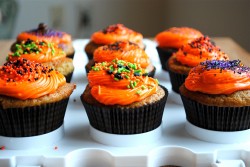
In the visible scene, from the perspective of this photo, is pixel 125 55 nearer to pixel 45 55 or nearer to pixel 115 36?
pixel 45 55

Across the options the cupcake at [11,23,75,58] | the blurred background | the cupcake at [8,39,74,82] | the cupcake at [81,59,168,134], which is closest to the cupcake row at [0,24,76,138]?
the cupcake at [81,59,168,134]

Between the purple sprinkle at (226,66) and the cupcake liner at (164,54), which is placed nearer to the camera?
the purple sprinkle at (226,66)

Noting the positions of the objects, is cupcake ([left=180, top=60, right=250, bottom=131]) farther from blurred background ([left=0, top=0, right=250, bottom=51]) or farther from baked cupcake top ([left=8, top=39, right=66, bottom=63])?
blurred background ([left=0, top=0, right=250, bottom=51])

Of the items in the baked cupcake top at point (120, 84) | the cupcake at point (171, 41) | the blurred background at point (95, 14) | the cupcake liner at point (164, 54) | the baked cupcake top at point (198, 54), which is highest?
the baked cupcake top at point (120, 84)

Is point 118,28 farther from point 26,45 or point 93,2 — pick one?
point 93,2

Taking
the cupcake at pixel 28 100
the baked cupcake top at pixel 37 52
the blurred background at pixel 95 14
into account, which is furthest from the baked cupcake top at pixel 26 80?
the blurred background at pixel 95 14

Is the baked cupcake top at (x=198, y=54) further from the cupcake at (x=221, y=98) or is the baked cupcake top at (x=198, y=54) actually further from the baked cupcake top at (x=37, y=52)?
the baked cupcake top at (x=37, y=52)

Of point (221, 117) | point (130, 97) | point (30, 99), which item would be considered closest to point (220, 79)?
point (221, 117)

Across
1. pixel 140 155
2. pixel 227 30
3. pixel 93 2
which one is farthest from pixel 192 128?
pixel 93 2
